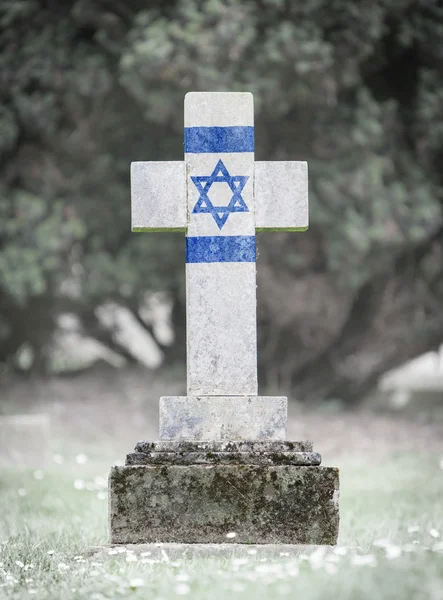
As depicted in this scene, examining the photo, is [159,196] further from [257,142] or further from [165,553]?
[257,142]

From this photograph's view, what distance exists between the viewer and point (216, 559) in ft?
11.7

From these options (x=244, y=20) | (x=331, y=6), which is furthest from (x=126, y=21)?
(x=331, y=6)

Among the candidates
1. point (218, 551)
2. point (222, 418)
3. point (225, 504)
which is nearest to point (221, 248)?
point (222, 418)

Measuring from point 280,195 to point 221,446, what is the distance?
1338 mm

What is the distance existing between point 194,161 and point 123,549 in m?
1.95

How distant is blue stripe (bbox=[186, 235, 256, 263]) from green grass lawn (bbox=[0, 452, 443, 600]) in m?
1.45

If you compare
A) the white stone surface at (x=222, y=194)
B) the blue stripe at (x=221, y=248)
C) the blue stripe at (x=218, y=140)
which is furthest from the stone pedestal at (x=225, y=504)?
the blue stripe at (x=218, y=140)

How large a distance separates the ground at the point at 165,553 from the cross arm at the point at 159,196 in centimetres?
165

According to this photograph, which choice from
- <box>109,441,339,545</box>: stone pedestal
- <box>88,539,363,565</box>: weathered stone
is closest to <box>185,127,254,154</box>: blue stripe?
<box>109,441,339,545</box>: stone pedestal

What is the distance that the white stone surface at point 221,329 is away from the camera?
412cm

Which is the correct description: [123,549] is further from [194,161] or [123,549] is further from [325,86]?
[325,86]

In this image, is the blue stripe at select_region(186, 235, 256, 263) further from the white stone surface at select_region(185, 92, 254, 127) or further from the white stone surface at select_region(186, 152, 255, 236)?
the white stone surface at select_region(185, 92, 254, 127)

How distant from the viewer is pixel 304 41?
832cm

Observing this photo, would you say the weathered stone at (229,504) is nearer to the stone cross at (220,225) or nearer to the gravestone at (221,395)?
the gravestone at (221,395)
